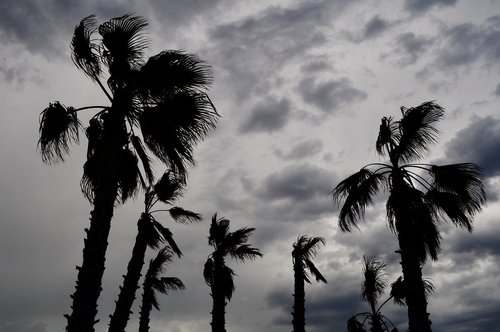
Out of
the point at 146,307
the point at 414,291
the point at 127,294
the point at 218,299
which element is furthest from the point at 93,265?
the point at 146,307

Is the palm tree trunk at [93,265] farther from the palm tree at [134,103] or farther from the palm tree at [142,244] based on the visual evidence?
the palm tree at [142,244]

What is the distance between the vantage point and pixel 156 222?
19.0 m

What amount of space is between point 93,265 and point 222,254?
15.5m

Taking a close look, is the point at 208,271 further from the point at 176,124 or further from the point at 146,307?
the point at 176,124

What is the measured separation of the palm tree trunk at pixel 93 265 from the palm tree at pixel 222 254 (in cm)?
1455

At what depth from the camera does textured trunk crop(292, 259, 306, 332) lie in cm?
2286

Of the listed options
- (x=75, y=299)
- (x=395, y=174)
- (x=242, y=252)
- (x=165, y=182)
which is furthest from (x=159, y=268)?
(x=75, y=299)

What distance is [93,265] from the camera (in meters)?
8.35

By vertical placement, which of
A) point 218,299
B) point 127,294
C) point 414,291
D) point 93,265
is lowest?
point 93,265

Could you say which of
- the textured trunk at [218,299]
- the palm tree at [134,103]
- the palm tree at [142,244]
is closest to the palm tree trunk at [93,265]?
the palm tree at [134,103]

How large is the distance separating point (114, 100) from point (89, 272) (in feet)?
13.4

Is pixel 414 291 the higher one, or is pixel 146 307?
pixel 146 307

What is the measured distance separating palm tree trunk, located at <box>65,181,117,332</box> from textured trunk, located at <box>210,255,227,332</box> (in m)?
14.3

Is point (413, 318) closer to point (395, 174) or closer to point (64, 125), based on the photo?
point (395, 174)
